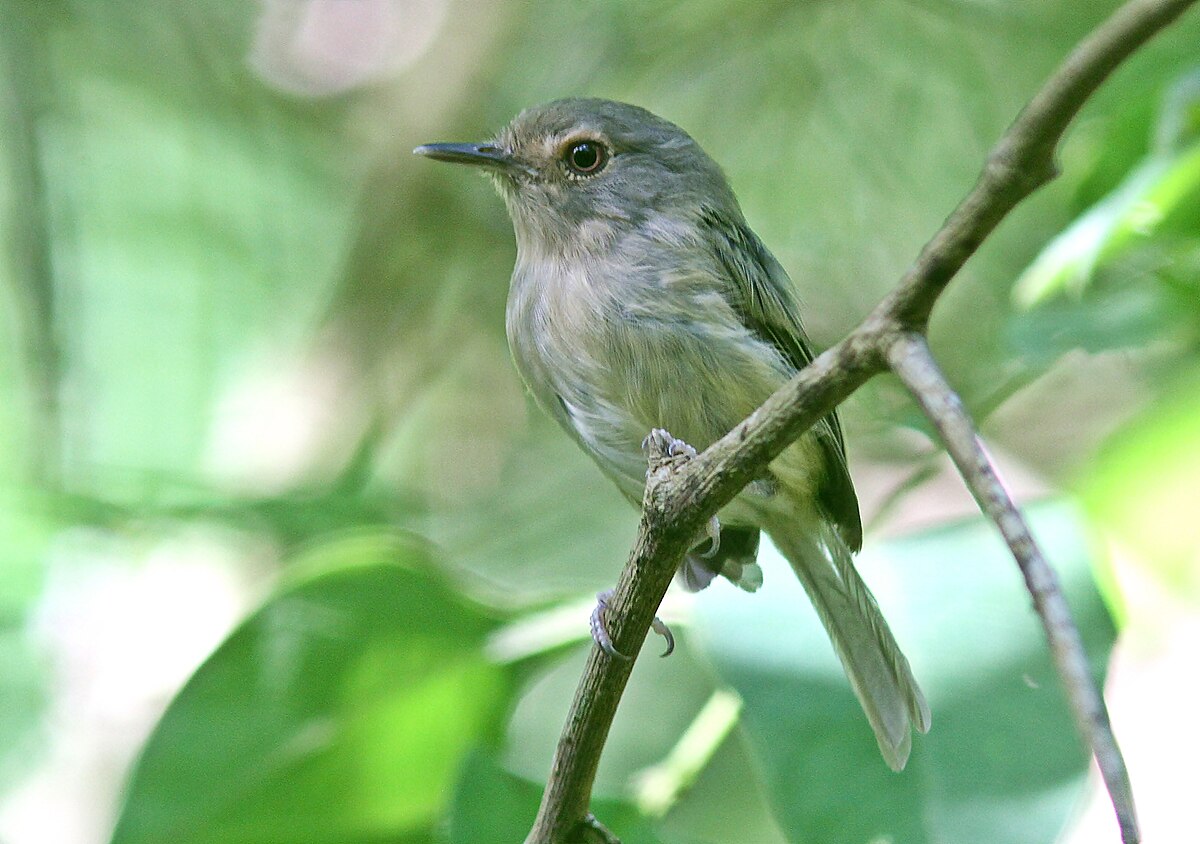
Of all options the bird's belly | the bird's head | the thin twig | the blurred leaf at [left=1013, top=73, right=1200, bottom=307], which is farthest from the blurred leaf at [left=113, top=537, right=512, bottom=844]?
the thin twig

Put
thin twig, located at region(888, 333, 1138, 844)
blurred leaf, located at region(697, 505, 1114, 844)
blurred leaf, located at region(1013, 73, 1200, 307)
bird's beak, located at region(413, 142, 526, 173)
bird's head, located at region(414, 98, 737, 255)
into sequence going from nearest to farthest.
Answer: thin twig, located at region(888, 333, 1138, 844) < blurred leaf, located at region(697, 505, 1114, 844) < blurred leaf, located at region(1013, 73, 1200, 307) < bird's head, located at region(414, 98, 737, 255) < bird's beak, located at region(413, 142, 526, 173)

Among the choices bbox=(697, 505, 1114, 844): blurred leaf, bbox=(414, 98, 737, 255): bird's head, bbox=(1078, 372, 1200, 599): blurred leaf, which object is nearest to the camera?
bbox=(697, 505, 1114, 844): blurred leaf

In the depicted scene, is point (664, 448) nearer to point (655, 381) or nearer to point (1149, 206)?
point (655, 381)

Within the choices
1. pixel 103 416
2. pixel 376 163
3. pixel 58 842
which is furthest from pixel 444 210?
pixel 58 842

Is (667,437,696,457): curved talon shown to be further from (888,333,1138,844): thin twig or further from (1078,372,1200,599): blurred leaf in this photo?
(1078,372,1200,599): blurred leaf

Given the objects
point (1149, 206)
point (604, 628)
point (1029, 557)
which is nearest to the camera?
point (1029, 557)

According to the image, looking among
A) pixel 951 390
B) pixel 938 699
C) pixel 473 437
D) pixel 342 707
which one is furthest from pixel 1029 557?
pixel 473 437
